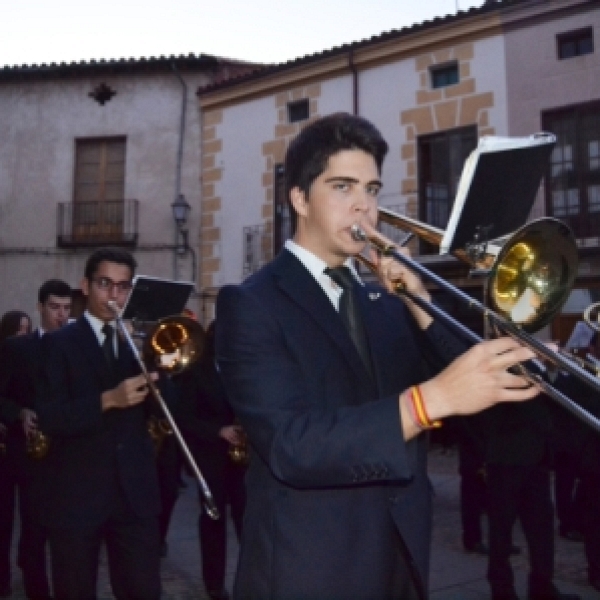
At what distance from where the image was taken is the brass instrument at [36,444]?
13.6 ft

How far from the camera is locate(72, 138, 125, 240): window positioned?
1700cm

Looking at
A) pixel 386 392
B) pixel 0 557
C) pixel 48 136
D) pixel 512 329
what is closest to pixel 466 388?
pixel 512 329

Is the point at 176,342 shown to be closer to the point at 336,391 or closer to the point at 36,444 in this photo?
the point at 36,444

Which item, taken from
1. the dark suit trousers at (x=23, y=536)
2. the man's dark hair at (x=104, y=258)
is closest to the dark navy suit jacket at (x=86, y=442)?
the man's dark hair at (x=104, y=258)

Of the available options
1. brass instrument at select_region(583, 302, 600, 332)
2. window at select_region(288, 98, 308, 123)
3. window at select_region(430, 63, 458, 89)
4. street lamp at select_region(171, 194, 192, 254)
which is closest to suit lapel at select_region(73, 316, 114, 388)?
brass instrument at select_region(583, 302, 600, 332)

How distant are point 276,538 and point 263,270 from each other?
0.79 metres

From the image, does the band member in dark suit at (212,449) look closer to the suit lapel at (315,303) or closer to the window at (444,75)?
the suit lapel at (315,303)

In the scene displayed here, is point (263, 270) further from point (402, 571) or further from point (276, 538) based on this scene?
point (402, 571)

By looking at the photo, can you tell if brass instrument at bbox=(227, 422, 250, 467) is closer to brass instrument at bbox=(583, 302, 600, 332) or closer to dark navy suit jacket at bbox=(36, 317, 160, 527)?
dark navy suit jacket at bbox=(36, 317, 160, 527)

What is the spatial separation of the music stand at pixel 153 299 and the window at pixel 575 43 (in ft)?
34.3

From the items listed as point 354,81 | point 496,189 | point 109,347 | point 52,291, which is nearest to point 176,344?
point 109,347

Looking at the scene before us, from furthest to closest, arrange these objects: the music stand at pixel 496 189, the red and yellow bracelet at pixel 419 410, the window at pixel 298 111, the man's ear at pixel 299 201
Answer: the window at pixel 298 111 < the man's ear at pixel 299 201 < the music stand at pixel 496 189 < the red and yellow bracelet at pixel 419 410

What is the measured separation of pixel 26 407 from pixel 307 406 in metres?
3.94

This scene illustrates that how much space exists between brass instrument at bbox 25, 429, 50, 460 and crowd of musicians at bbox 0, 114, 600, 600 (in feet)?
1.61
